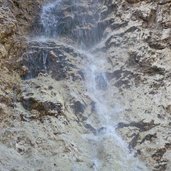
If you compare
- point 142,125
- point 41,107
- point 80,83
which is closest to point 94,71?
point 80,83

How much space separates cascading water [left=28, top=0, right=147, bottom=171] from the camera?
29.0ft

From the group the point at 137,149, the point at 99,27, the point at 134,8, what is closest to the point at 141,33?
the point at 134,8

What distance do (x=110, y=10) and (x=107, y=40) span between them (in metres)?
1.54

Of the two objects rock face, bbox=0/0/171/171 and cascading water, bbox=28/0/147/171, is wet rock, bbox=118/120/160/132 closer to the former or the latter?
rock face, bbox=0/0/171/171

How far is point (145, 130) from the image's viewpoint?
9680 millimetres

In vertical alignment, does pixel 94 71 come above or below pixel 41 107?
above

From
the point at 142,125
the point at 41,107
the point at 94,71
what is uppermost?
the point at 94,71

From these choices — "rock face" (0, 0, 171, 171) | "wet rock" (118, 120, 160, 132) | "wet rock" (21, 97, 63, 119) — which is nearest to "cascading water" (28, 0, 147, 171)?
"rock face" (0, 0, 171, 171)

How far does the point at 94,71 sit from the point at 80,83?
879 mm

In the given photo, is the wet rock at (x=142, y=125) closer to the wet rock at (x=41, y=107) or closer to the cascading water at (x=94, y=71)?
the cascading water at (x=94, y=71)

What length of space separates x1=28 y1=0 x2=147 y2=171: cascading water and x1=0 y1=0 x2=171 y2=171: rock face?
40mm

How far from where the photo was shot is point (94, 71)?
11516 millimetres

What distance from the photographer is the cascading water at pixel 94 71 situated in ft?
29.0

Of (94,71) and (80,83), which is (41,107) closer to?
(80,83)
